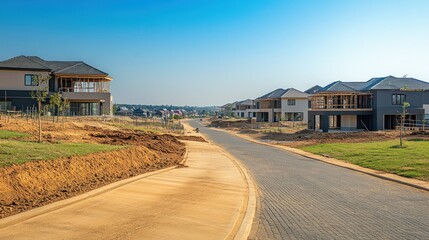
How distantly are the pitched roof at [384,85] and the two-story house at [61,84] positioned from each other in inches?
1178

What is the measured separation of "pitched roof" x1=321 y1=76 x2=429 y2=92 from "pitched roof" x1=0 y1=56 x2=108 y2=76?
30772 mm

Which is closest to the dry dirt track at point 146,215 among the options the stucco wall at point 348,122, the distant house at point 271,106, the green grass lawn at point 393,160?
the green grass lawn at point 393,160

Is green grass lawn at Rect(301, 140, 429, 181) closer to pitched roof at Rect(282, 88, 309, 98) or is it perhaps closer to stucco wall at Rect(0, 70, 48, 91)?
stucco wall at Rect(0, 70, 48, 91)

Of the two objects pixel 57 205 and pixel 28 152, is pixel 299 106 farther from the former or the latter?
pixel 57 205

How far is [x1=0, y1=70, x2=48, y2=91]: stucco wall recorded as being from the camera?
4934cm

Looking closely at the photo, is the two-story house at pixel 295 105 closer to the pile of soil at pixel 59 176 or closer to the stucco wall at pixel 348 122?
the stucco wall at pixel 348 122

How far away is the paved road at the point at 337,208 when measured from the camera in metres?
8.82

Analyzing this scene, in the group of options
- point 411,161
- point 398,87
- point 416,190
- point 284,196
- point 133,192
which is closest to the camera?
point 133,192

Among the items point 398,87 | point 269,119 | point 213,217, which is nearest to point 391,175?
point 213,217

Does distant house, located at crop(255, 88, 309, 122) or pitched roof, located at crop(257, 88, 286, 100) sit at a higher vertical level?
pitched roof, located at crop(257, 88, 286, 100)

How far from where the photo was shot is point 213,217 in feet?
32.2

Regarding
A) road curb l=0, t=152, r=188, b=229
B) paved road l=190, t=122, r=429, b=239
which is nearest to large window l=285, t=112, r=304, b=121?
paved road l=190, t=122, r=429, b=239

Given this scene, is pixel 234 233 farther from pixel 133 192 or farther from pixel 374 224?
pixel 133 192

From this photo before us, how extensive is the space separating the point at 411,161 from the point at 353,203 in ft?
38.1
